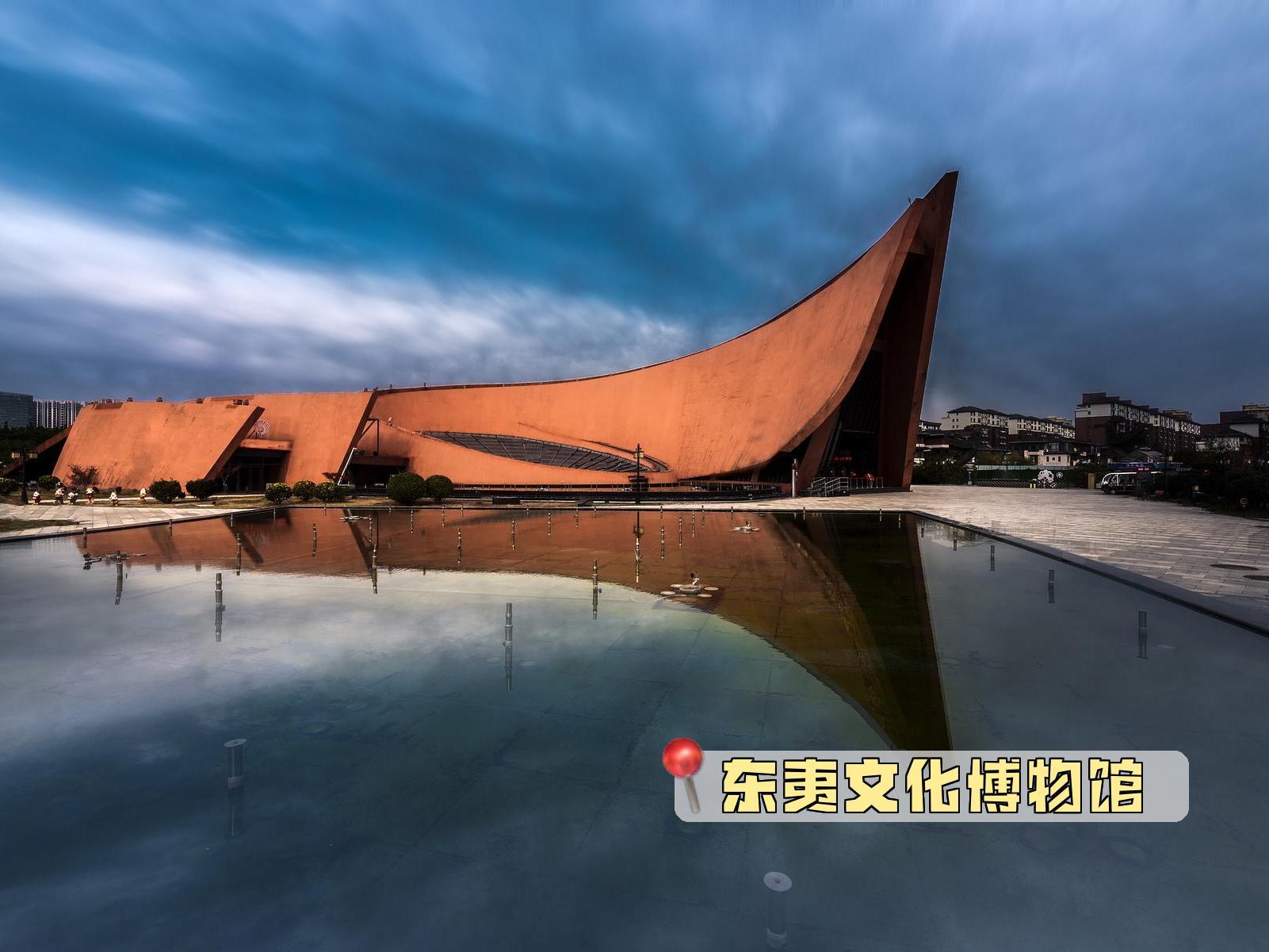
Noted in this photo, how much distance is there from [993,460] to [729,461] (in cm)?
5733

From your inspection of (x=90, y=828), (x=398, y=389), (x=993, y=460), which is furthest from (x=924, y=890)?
(x=993, y=460)

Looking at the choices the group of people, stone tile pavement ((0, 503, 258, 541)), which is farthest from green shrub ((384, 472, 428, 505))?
the group of people

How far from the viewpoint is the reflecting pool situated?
256 cm

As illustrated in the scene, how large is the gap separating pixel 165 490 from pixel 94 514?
5950 mm

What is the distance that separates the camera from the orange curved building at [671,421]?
31594 mm

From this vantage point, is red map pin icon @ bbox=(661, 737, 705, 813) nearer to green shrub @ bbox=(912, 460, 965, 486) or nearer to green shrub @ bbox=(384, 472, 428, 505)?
green shrub @ bbox=(384, 472, 428, 505)

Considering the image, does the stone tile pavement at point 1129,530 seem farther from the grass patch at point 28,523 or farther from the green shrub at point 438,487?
the grass patch at point 28,523

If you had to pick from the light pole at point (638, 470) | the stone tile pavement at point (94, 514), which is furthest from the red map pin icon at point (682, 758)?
the light pole at point (638, 470)

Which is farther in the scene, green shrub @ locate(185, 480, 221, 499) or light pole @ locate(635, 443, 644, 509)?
light pole @ locate(635, 443, 644, 509)

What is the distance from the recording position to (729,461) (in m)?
34.5

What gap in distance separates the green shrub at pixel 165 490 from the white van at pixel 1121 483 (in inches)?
2207

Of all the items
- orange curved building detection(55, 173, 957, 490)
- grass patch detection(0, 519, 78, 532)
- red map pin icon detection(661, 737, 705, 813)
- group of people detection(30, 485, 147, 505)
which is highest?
orange curved building detection(55, 173, 957, 490)

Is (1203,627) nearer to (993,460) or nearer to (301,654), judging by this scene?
(301,654)

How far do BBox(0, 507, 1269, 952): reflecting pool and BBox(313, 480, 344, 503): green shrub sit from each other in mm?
24001
